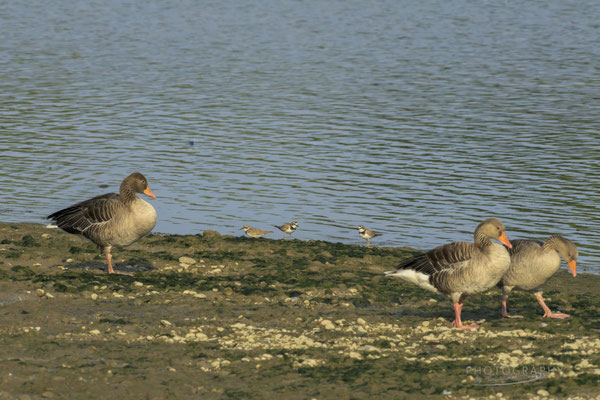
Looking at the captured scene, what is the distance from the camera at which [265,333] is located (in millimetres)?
12352

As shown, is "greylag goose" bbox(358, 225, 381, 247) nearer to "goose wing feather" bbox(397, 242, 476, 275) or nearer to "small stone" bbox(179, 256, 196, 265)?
"small stone" bbox(179, 256, 196, 265)

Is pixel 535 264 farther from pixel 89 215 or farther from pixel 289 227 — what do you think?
pixel 289 227

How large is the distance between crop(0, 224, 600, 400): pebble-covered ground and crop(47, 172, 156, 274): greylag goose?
0.62m

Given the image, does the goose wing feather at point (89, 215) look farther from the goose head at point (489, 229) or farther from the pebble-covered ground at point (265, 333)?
the goose head at point (489, 229)

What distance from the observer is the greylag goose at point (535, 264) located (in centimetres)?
1329

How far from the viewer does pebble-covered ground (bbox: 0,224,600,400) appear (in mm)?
10469

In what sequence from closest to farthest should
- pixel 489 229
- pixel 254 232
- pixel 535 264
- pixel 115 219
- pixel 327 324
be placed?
pixel 327 324, pixel 489 229, pixel 535 264, pixel 115 219, pixel 254 232

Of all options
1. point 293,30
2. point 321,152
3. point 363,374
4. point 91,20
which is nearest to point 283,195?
point 321,152

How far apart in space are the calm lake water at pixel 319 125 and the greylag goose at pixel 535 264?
5.51m

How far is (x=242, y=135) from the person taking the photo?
32.3 meters

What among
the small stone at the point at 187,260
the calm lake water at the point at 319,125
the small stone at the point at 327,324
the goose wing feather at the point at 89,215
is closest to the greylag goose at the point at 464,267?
the small stone at the point at 327,324

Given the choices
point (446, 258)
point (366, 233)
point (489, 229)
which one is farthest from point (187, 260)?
point (489, 229)

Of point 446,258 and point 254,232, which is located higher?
point 446,258

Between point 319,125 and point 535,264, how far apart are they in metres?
20.6
